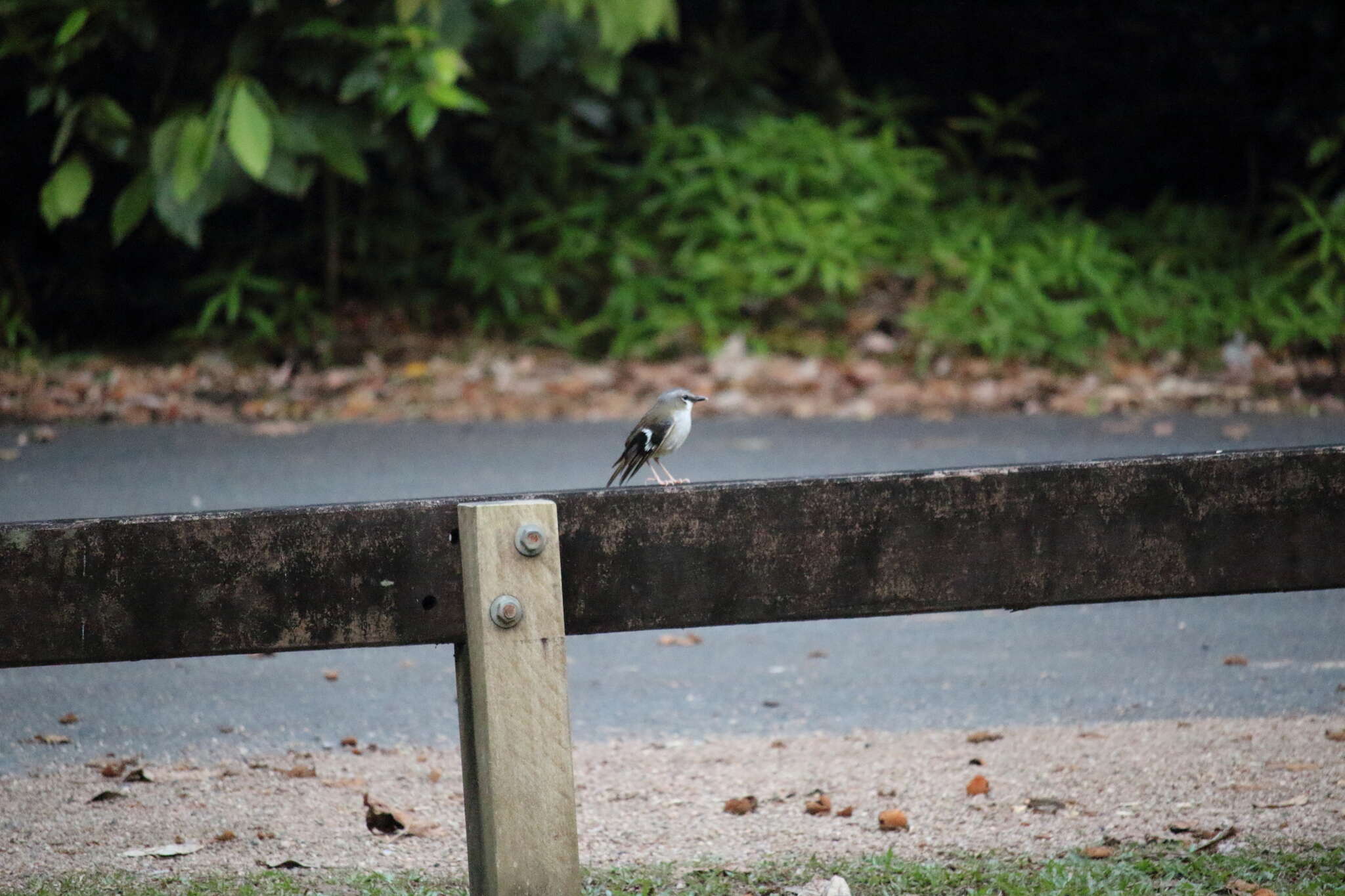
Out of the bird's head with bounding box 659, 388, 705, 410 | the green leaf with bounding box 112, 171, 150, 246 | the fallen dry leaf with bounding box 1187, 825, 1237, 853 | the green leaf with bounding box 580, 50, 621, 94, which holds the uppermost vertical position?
the green leaf with bounding box 580, 50, 621, 94

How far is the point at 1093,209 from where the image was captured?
1226cm

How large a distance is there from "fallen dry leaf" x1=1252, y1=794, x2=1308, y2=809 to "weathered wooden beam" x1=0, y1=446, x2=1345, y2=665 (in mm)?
1215

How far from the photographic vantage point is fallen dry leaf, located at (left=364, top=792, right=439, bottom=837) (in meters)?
3.20

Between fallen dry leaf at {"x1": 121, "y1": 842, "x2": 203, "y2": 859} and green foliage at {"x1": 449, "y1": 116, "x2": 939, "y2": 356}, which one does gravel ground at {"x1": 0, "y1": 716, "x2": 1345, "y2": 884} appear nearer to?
fallen dry leaf at {"x1": 121, "y1": 842, "x2": 203, "y2": 859}

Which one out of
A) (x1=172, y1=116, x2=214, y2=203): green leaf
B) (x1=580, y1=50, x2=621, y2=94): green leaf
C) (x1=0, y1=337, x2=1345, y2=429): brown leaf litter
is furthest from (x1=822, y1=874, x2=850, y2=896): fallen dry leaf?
(x1=580, y1=50, x2=621, y2=94): green leaf

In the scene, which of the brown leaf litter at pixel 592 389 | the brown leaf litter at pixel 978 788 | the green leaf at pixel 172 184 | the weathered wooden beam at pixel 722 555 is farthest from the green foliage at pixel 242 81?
the weathered wooden beam at pixel 722 555

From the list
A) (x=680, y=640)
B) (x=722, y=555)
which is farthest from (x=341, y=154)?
(x=722, y=555)

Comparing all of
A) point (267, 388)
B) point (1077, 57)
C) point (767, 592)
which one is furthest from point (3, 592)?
point (1077, 57)

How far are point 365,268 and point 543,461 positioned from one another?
11.5 feet

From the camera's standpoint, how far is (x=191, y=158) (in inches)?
289

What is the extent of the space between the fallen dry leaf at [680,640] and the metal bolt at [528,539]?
3.15m

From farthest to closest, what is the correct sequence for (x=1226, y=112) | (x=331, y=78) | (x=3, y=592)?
(x=1226, y=112)
(x=331, y=78)
(x=3, y=592)

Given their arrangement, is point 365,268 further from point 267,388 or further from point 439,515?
point 439,515

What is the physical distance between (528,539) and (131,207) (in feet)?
22.2
